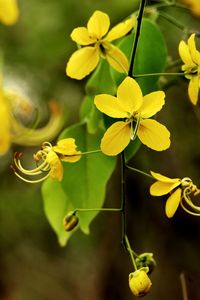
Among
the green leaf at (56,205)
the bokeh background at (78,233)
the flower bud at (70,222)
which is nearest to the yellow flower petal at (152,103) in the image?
the flower bud at (70,222)

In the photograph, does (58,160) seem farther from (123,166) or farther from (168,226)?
(168,226)

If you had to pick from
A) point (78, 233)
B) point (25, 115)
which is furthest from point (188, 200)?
point (78, 233)

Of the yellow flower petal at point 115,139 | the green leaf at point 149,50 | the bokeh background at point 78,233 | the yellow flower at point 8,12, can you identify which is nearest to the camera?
the yellow flower at point 8,12

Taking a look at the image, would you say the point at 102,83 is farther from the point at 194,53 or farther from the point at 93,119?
the point at 194,53

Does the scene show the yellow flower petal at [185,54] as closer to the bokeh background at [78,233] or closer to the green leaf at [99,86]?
the green leaf at [99,86]

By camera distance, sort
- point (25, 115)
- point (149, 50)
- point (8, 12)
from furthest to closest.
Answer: point (25, 115), point (149, 50), point (8, 12)

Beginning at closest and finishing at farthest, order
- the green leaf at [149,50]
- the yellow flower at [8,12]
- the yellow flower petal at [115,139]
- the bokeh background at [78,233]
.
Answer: the yellow flower at [8,12] → the yellow flower petal at [115,139] → the green leaf at [149,50] → the bokeh background at [78,233]

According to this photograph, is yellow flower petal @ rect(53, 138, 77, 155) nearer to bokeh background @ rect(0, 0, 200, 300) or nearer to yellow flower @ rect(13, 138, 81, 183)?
yellow flower @ rect(13, 138, 81, 183)

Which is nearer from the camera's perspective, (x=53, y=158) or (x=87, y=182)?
(x=53, y=158)
